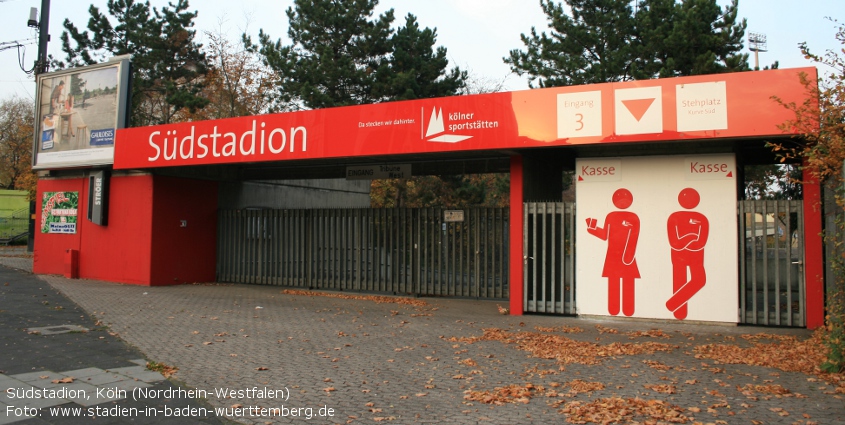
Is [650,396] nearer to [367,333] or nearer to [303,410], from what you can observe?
[303,410]

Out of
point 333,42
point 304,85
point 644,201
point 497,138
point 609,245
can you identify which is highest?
point 333,42

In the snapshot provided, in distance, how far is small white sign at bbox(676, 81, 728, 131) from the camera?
9172 mm

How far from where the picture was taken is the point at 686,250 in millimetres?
10133

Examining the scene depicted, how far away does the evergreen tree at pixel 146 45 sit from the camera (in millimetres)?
30297

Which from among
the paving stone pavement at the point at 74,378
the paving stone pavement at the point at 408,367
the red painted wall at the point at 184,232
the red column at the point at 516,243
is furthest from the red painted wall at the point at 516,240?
the red painted wall at the point at 184,232

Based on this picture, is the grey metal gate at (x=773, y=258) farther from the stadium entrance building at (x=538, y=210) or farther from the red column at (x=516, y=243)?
the red column at (x=516, y=243)

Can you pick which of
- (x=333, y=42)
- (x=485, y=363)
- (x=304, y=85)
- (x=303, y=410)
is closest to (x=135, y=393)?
(x=303, y=410)

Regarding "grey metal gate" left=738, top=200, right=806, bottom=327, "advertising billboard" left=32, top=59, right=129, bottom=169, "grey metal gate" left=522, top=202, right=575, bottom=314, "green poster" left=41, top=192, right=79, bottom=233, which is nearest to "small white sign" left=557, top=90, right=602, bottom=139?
"grey metal gate" left=522, top=202, right=575, bottom=314

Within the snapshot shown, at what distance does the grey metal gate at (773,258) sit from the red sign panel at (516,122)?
1.52 m

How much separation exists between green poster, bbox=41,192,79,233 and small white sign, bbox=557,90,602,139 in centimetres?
1423

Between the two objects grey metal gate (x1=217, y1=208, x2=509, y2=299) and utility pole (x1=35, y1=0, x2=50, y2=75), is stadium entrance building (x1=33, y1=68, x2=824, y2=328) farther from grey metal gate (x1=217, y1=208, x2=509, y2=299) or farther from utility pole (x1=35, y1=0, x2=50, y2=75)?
utility pole (x1=35, y1=0, x2=50, y2=75)

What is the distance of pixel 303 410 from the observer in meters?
5.49

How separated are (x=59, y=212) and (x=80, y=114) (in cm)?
302

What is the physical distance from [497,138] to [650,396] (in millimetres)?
5763
